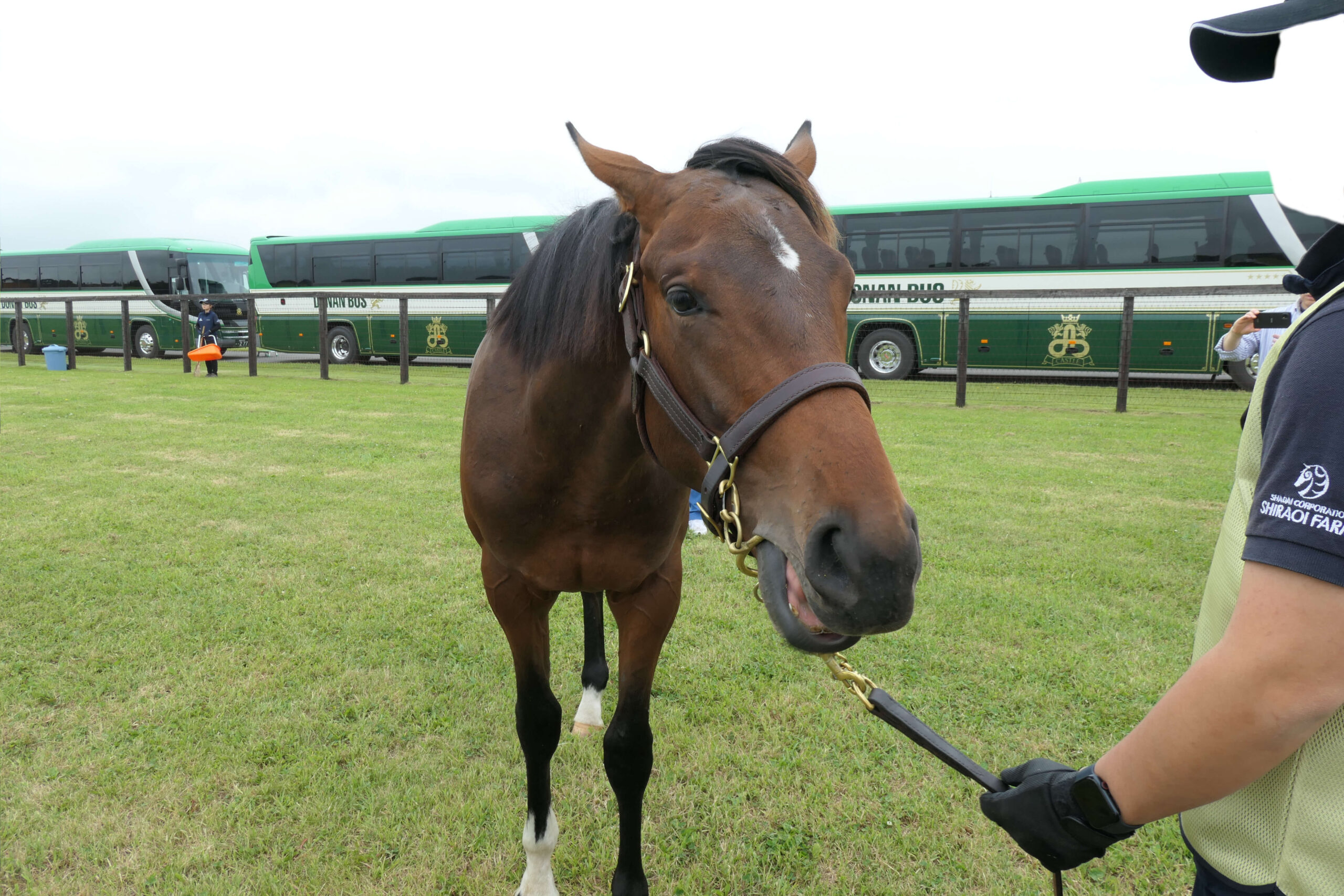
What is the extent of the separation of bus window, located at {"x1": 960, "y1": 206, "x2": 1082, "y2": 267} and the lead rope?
52.2 ft

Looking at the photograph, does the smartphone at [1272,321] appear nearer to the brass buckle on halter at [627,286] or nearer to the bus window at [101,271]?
the brass buckle on halter at [627,286]

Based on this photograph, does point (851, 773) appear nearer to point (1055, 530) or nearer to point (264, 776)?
point (264, 776)

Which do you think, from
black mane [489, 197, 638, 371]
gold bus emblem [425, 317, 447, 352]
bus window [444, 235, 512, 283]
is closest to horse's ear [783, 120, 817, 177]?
black mane [489, 197, 638, 371]

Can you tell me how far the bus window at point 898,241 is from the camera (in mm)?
15984

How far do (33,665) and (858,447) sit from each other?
3.90 metres

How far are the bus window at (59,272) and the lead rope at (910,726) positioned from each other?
30327mm

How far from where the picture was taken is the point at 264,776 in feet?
8.77

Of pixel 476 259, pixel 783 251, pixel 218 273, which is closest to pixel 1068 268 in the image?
pixel 476 259

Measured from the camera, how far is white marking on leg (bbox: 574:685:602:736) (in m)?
3.13

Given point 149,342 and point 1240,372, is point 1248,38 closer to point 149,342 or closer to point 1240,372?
point 1240,372

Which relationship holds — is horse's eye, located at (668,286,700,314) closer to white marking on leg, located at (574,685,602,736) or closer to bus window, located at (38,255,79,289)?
white marking on leg, located at (574,685,602,736)

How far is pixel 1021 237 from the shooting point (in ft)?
50.8

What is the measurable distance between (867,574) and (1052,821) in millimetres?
408

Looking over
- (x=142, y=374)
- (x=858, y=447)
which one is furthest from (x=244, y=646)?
(x=142, y=374)
